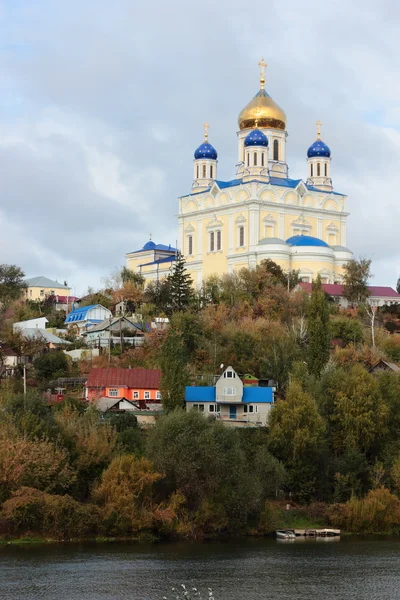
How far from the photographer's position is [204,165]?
2958 inches

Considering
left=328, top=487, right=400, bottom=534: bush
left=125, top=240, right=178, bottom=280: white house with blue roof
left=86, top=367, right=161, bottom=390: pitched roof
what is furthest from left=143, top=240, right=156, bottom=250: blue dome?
left=328, top=487, right=400, bottom=534: bush

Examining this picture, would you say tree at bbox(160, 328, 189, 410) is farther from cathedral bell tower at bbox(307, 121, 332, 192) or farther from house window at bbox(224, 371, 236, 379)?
cathedral bell tower at bbox(307, 121, 332, 192)

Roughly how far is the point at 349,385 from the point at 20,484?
40.9 ft

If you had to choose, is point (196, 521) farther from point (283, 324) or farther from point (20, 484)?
point (283, 324)

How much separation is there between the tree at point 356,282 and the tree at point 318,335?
1486 centimetres

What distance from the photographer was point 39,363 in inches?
2127

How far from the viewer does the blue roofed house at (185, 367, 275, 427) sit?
4753cm

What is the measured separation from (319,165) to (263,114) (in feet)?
15.6

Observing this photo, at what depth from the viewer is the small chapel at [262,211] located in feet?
225

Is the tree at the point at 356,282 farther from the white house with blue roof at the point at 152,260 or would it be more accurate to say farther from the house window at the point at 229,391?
the house window at the point at 229,391

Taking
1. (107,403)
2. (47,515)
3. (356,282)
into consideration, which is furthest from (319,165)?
A: (47,515)

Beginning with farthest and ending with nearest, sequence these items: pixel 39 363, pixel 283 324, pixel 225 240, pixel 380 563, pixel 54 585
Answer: pixel 225 240 → pixel 283 324 → pixel 39 363 → pixel 380 563 → pixel 54 585

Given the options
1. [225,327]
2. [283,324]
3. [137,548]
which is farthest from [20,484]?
[283,324]

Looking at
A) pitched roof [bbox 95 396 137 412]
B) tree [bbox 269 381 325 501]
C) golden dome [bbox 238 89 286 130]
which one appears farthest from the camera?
golden dome [bbox 238 89 286 130]
